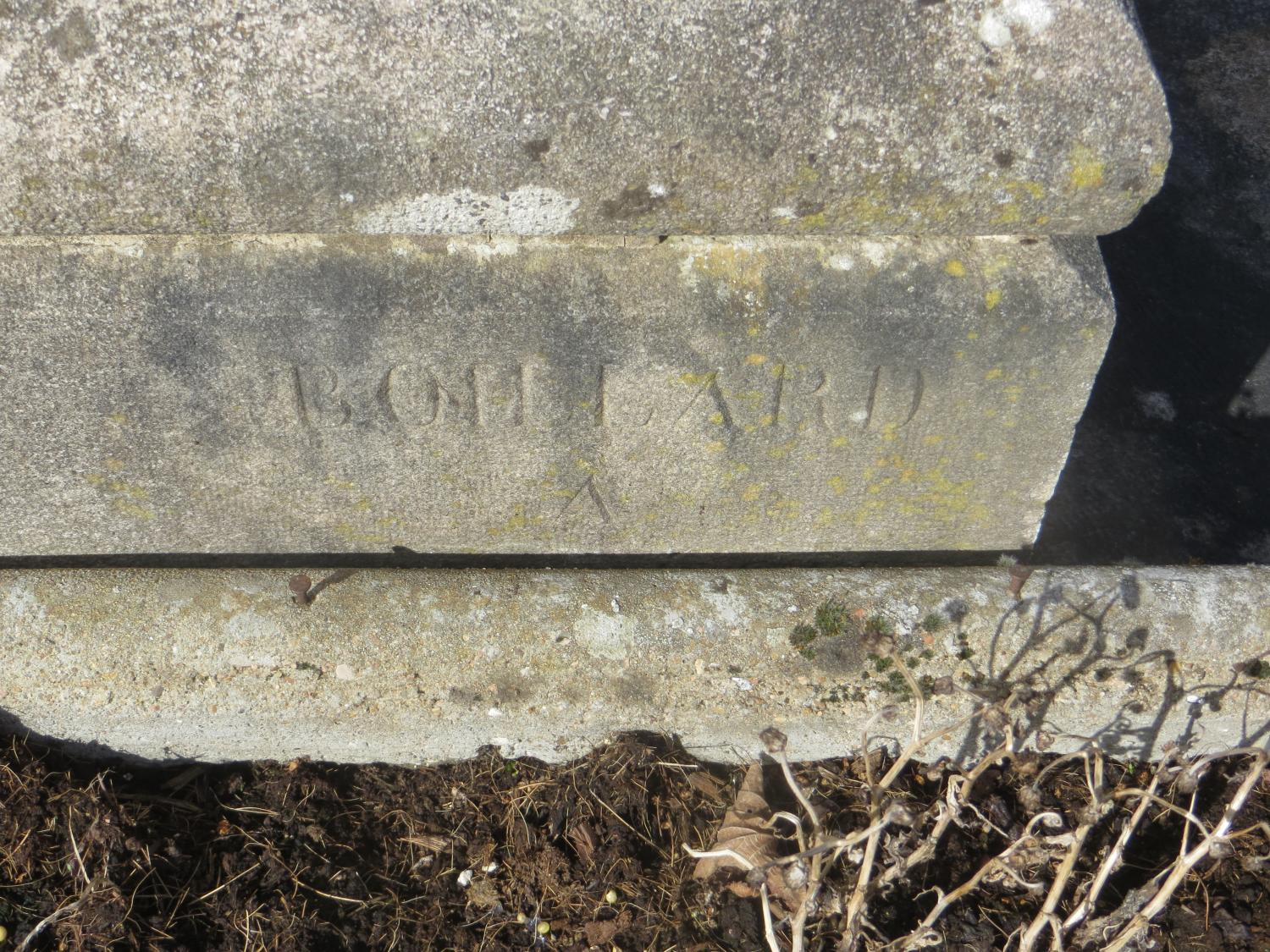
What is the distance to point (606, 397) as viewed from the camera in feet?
6.27

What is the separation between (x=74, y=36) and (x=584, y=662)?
136 centimetres

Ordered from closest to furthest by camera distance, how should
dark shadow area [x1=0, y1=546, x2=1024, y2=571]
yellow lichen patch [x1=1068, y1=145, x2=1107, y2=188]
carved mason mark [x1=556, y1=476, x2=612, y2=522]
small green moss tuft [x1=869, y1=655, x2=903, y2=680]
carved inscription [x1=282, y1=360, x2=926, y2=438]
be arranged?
yellow lichen patch [x1=1068, y1=145, x2=1107, y2=188]
carved inscription [x1=282, y1=360, x2=926, y2=438]
small green moss tuft [x1=869, y1=655, x2=903, y2=680]
carved mason mark [x1=556, y1=476, x2=612, y2=522]
dark shadow area [x1=0, y1=546, x2=1024, y2=571]

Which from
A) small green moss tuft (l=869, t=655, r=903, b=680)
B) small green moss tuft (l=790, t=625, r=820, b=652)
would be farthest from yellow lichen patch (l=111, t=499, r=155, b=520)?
small green moss tuft (l=869, t=655, r=903, b=680)

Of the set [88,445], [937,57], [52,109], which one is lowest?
[88,445]

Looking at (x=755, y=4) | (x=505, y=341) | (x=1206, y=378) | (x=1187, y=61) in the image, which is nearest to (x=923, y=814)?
(x=505, y=341)

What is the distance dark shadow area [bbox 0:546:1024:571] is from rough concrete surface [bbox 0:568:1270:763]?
193 mm

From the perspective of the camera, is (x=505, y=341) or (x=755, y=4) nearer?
(x=755, y=4)

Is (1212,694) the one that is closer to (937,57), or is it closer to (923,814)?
(923,814)

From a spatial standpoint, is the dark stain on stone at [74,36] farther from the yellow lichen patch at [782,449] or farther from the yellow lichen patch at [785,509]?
the yellow lichen patch at [785,509]

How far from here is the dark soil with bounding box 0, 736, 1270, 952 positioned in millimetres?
1866

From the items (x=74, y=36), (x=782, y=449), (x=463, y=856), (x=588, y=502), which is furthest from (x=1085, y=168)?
(x=463, y=856)

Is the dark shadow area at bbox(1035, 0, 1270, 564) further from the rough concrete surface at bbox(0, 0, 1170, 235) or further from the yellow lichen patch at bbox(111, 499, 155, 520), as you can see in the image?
the yellow lichen patch at bbox(111, 499, 155, 520)

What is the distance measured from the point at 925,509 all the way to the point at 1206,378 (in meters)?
1.57

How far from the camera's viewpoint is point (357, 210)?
1.63 metres
